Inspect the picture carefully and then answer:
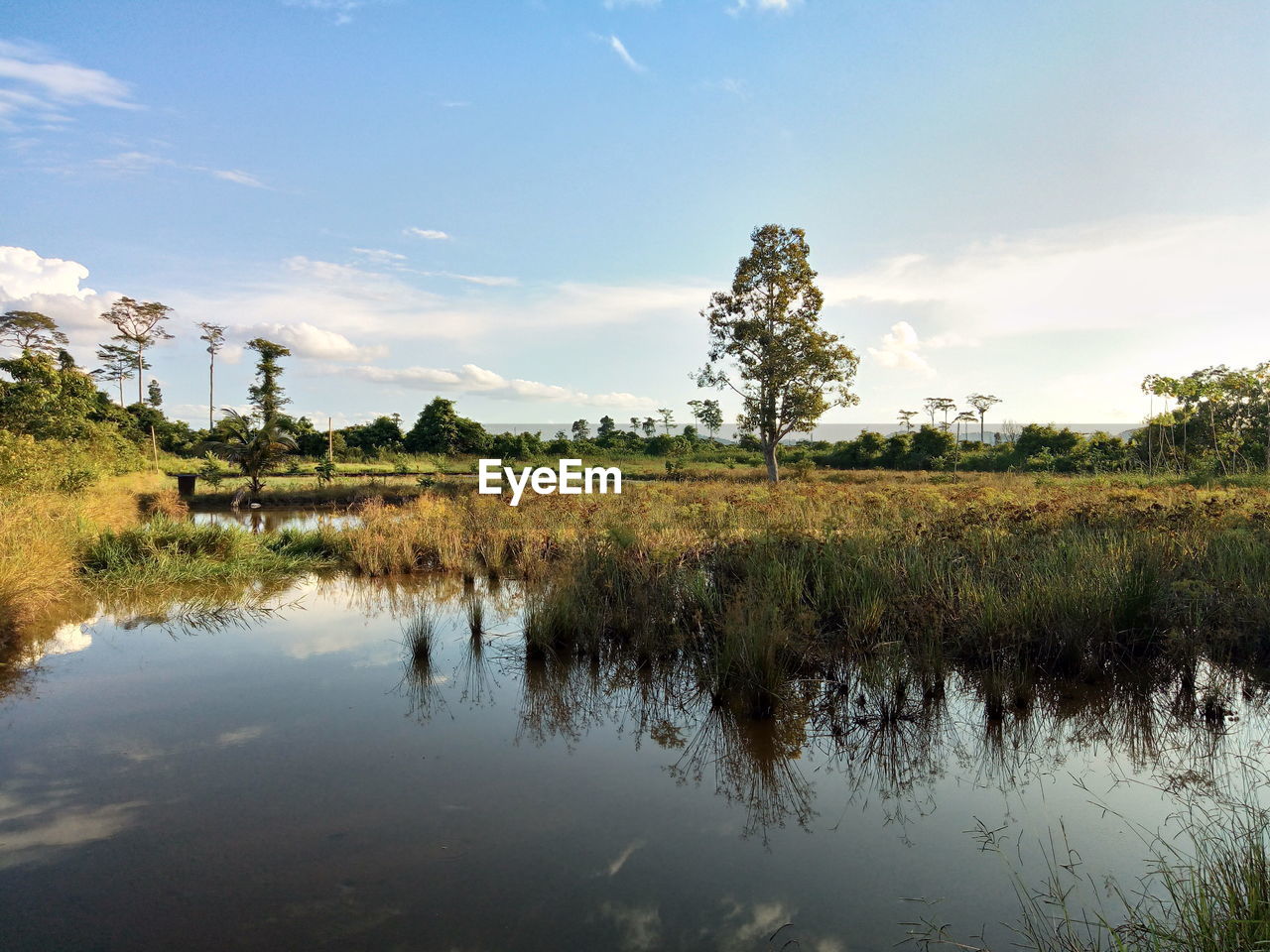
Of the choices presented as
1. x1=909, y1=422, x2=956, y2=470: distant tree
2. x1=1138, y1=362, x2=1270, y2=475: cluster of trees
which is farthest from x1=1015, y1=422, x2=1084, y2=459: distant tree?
x1=1138, y1=362, x2=1270, y2=475: cluster of trees

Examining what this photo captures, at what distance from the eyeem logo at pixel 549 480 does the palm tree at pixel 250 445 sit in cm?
607

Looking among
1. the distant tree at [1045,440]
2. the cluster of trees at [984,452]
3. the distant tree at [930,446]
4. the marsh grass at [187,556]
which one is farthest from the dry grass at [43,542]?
the distant tree at [1045,440]

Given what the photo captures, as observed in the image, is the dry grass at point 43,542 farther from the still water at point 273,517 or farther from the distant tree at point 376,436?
the distant tree at point 376,436

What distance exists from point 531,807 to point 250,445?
19.8 m

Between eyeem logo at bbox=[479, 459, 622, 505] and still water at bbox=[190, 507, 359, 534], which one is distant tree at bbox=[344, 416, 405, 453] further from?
still water at bbox=[190, 507, 359, 534]

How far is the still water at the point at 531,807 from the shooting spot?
9.18ft

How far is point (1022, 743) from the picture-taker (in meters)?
4.26

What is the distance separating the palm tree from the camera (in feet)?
66.5

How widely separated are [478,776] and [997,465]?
34.0m

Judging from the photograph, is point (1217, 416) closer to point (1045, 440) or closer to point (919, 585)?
point (1045, 440)

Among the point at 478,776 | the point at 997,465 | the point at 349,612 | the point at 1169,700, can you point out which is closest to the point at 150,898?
the point at 478,776

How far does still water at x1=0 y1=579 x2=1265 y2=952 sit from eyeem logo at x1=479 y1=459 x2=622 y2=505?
30.8 feet

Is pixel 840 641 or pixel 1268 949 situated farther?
pixel 840 641

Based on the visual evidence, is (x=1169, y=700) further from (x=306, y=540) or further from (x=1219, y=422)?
(x=1219, y=422)
